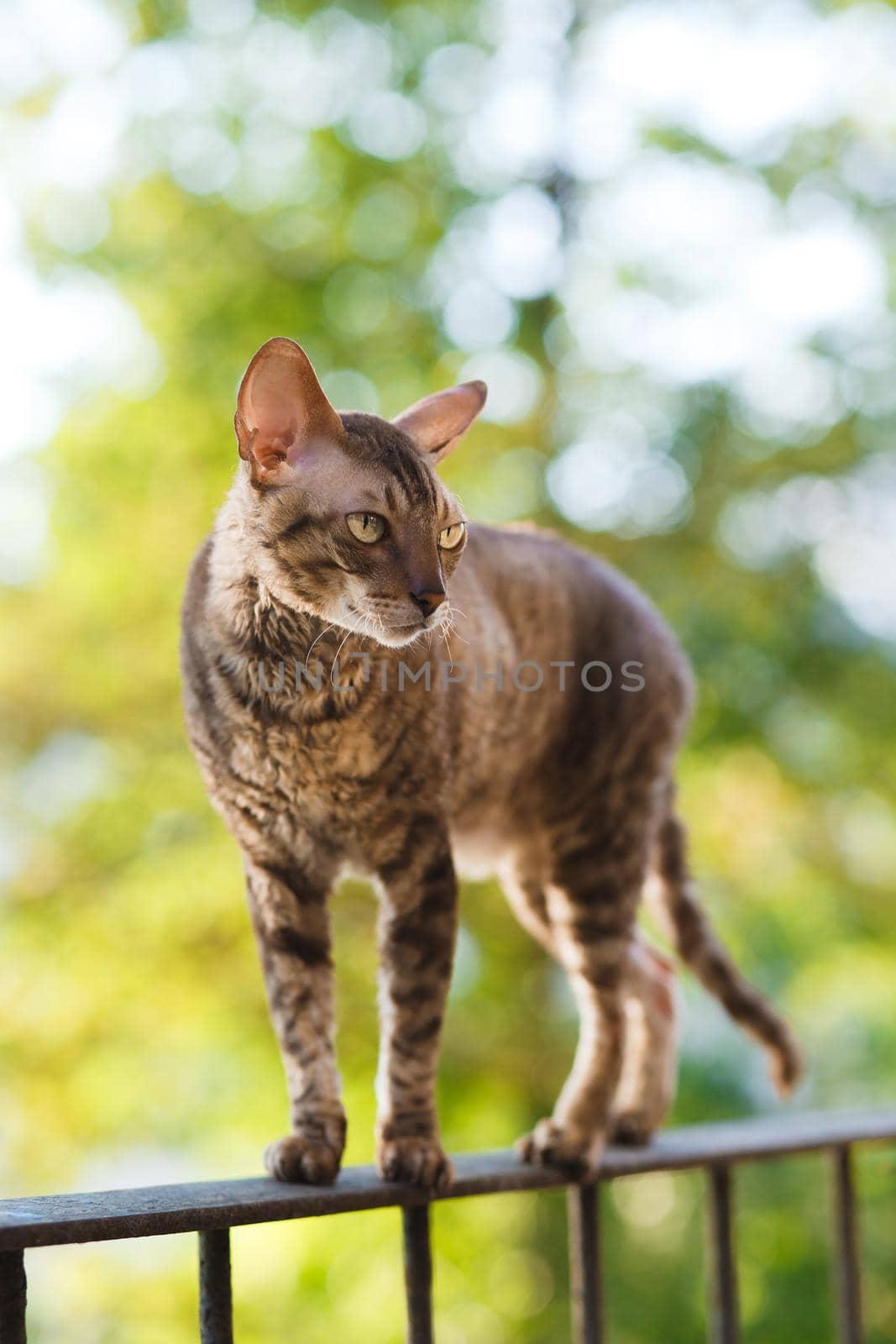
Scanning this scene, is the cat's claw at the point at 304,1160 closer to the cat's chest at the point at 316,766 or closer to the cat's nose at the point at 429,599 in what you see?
the cat's chest at the point at 316,766

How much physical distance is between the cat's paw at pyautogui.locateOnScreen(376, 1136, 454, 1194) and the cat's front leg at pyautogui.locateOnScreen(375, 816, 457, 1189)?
0.02 metres

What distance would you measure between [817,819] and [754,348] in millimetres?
1326

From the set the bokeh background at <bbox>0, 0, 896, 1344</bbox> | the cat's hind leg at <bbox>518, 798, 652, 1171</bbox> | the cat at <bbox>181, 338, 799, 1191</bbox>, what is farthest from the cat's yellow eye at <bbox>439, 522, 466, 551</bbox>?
the bokeh background at <bbox>0, 0, 896, 1344</bbox>

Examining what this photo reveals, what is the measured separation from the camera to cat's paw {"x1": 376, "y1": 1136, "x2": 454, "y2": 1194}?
1.17 meters

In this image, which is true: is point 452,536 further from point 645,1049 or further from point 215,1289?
point 645,1049

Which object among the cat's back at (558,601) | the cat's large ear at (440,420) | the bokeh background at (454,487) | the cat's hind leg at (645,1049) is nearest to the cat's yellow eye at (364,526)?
the cat's large ear at (440,420)

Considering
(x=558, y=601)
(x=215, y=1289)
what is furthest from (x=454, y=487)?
(x=215, y=1289)

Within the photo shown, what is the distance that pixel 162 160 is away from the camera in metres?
3.25

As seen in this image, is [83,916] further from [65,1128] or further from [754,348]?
[754,348]

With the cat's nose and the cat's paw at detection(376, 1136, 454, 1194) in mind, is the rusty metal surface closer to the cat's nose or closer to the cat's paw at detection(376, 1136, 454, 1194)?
the cat's paw at detection(376, 1136, 454, 1194)

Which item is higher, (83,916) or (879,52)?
(879,52)

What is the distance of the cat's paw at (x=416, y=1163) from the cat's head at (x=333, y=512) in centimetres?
49

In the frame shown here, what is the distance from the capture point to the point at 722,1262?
146cm

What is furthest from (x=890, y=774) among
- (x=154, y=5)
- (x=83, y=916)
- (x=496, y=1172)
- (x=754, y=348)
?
(x=154, y=5)
